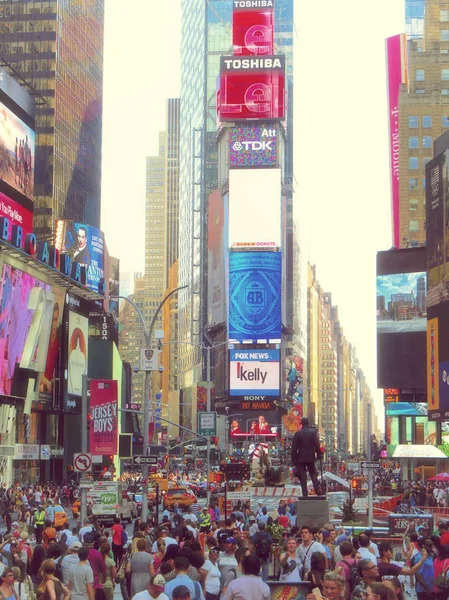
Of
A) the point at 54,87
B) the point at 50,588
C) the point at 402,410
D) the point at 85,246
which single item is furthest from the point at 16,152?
the point at 50,588

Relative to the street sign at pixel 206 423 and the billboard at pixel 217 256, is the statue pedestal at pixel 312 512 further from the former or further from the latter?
the billboard at pixel 217 256

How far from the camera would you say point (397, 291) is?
103 m

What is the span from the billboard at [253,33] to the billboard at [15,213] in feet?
288

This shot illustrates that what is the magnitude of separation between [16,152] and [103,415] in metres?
51.9

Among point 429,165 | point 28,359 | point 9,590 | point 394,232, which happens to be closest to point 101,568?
point 9,590

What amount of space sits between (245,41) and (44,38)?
38.0m

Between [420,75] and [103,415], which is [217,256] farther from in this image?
[103,415]

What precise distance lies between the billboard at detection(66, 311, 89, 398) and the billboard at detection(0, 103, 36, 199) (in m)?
12.7

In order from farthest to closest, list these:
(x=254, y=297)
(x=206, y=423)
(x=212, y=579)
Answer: (x=254, y=297), (x=206, y=423), (x=212, y=579)

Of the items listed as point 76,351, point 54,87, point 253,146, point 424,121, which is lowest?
point 76,351

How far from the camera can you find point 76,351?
4058 inches

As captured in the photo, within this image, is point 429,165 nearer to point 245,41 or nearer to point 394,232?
point 394,232

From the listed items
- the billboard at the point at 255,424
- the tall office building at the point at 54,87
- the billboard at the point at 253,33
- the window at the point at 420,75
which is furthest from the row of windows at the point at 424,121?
the billboard at the point at 255,424

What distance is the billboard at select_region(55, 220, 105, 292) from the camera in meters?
136
